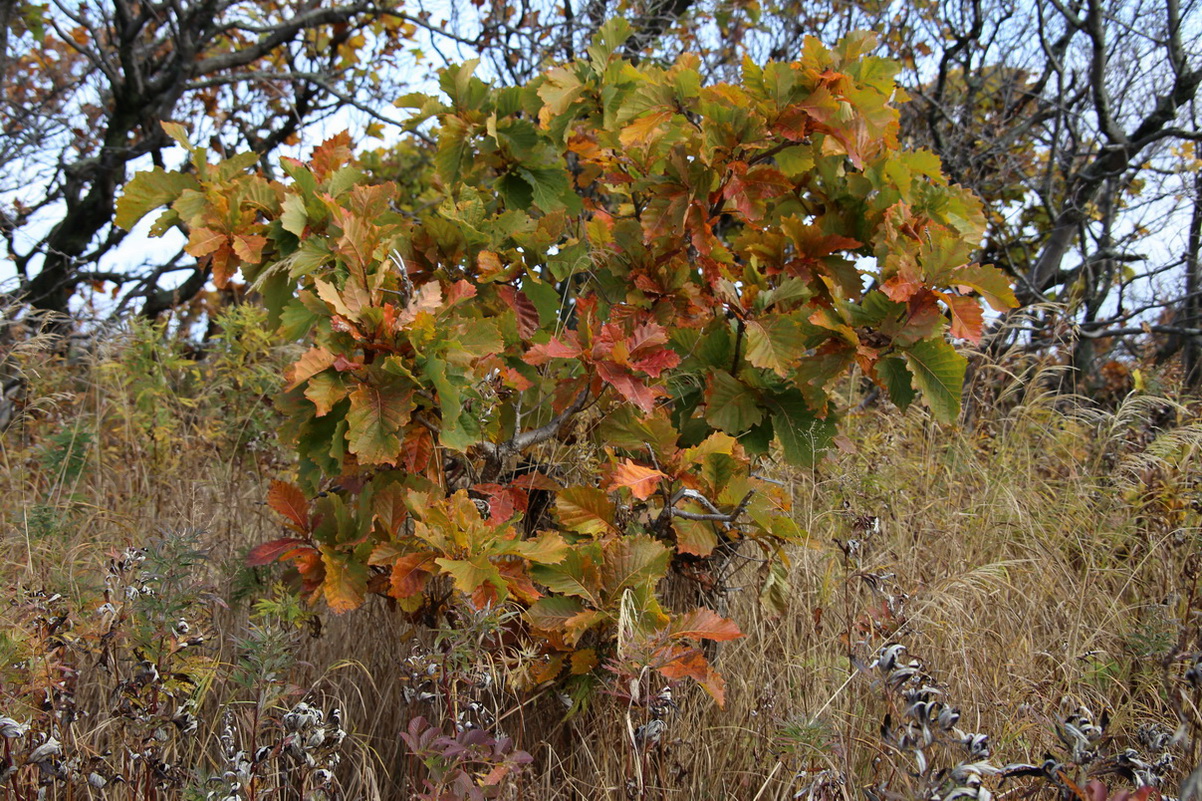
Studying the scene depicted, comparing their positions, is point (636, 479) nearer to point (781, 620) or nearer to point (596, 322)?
point (596, 322)

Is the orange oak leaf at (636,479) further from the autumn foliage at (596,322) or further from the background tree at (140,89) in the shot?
the background tree at (140,89)

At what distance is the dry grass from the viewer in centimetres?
182

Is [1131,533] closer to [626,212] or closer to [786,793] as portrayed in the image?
[786,793]

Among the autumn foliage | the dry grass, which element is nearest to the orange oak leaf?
the autumn foliage

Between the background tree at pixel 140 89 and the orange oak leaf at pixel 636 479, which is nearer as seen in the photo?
the orange oak leaf at pixel 636 479

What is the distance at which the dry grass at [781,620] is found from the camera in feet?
5.97

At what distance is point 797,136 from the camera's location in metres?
1.92

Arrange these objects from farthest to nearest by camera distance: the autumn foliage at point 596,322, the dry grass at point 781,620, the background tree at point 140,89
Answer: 1. the background tree at point 140,89
2. the dry grass at point 781,620
3. the autumn foliage at point 596,322

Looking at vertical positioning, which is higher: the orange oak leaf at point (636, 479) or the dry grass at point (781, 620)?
the orange oak leaf at point (636, 479)

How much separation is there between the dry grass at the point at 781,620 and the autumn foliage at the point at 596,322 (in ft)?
0.64

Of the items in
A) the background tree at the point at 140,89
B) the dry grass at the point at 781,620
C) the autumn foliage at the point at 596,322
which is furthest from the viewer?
the background tree at the point at 140,89

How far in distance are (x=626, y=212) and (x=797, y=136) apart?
0.56m

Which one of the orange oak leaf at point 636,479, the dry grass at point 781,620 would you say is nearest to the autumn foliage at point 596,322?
the orange oak leaf at point 636,479

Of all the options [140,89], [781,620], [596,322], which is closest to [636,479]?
[596,322]
